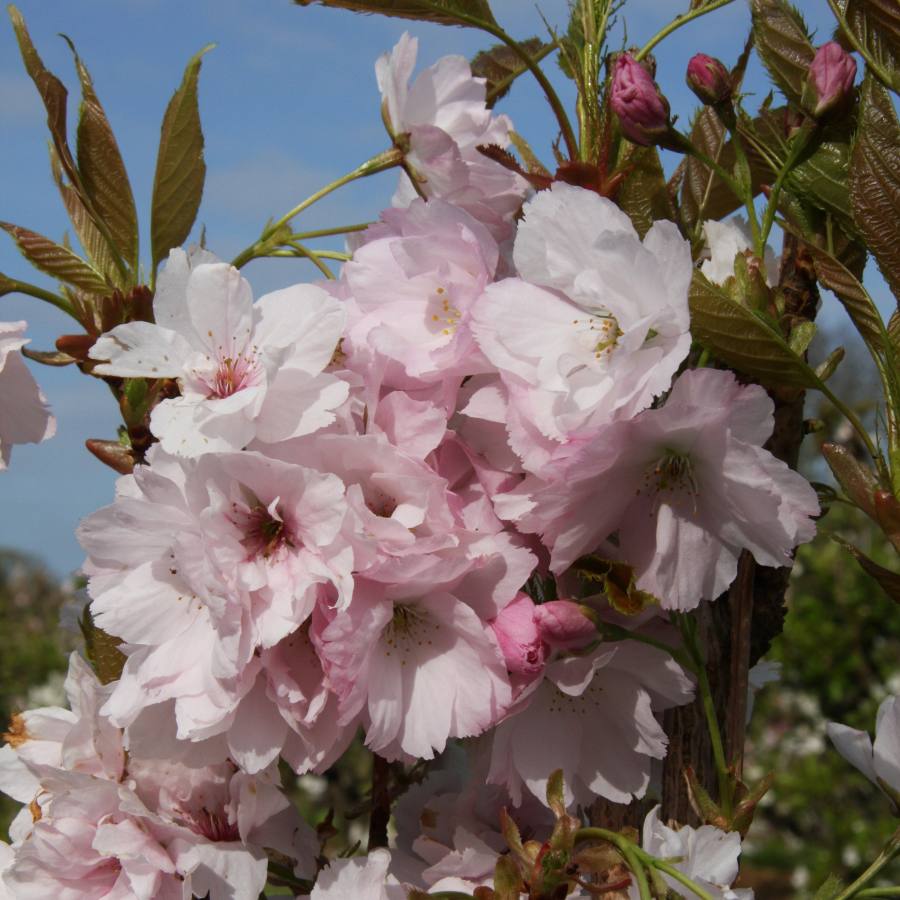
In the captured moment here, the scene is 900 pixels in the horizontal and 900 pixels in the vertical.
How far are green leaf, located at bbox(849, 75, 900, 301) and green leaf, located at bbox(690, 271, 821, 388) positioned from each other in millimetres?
110

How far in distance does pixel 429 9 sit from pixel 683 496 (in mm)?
482

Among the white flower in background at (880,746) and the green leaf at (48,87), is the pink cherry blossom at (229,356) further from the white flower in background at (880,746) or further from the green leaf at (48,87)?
the white flower in background at (880,746)

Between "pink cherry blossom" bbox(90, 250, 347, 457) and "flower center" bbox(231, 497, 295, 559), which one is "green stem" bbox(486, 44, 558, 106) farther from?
"flower center" bbox(231, 497, 295, 559)

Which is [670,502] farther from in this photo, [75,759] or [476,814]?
[75,759]

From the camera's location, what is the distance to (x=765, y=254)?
958 mm

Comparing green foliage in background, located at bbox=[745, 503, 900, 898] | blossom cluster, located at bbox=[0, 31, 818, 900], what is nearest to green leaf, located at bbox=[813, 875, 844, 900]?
blossom cluster, located at bbox=[0, 31, 818, 900]

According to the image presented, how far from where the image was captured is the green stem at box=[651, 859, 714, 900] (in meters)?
0.70

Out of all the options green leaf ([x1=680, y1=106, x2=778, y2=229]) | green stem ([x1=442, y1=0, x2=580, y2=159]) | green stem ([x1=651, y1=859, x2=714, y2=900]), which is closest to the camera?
green stem ([x1=651, y1=859, x2=714, y2=900])

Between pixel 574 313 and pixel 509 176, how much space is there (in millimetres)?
211

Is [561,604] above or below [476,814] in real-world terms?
above

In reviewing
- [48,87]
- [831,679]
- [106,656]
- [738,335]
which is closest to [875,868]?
[738,335]

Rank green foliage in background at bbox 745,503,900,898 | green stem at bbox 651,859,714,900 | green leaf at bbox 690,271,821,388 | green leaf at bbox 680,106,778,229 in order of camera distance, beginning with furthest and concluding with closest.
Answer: green foliage in background at bbox 745,503,900,898 < green leaf at bbox 680,106,778,229 < green leaf at bbox 690,271,821,388 < green stem at bbox 651,859,714,900

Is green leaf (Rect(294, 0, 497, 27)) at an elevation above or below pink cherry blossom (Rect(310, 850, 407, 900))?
above

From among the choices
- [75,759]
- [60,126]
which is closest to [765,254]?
[60,126]
